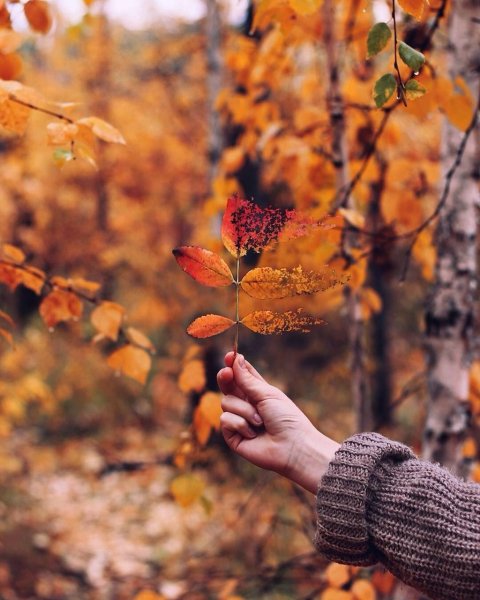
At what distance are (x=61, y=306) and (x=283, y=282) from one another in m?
0.75

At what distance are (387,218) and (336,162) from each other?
249 millimetres

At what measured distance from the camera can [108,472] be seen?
5883 mm

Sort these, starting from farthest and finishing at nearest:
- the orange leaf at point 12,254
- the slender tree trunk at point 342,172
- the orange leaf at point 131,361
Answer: the slender tree trunk at point 342,172
the orange leaf at point 131,361
the orange leaf at point 12,254

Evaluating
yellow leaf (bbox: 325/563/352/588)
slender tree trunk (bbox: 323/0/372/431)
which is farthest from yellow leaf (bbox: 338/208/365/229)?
yellow leaf (bbox: 325/563/352/588)

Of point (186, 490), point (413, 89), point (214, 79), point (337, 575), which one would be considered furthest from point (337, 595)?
point (214, 79)

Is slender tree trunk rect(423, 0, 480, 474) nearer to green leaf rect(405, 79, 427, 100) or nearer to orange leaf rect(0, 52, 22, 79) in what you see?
green leaf rect(405, 79, 427, 100)

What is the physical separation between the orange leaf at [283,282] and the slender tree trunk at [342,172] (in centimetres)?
94

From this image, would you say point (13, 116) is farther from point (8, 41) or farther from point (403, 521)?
point (403, 521)

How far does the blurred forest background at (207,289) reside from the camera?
1.49 m

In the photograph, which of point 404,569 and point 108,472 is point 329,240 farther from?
point 108,472

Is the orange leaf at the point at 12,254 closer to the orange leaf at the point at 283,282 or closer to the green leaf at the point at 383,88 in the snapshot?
the orange leaf at the point at 283,282

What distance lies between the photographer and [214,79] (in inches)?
186

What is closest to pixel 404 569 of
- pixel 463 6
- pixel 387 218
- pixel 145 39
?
pixel 387 218

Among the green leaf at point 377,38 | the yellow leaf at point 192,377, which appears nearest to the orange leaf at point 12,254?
the yellow leaf at point 192,377
